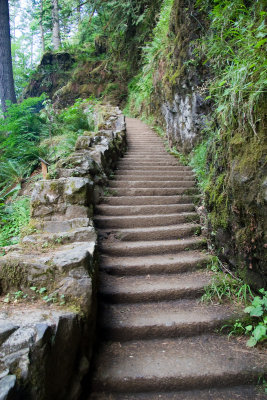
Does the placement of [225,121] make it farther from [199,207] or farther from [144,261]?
[144,261]

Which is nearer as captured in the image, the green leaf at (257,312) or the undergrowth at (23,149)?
the green leaf at (257,312)

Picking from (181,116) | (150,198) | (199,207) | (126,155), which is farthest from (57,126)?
(199,207)

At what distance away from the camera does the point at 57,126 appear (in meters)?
10.9

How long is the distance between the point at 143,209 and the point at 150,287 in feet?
6.34

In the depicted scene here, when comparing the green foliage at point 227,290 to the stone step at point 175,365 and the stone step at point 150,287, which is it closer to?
the stone step at point 150,287

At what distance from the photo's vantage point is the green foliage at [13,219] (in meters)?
5.12

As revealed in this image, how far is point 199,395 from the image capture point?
92.5 inches

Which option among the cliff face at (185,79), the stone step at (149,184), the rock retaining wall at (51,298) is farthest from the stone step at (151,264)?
the cliff face at (185,79)

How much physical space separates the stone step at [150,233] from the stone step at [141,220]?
0.57 ft

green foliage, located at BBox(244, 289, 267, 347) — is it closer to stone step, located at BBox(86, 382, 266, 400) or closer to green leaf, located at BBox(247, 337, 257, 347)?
green leaf, located at BBox(247, 337, 257, 347)

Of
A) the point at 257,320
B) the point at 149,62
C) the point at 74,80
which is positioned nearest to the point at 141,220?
the point at 257,320

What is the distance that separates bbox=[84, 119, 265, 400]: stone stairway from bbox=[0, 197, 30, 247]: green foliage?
1.70 m

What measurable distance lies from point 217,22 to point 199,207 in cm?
338

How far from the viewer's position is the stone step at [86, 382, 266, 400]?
232 centimetres
